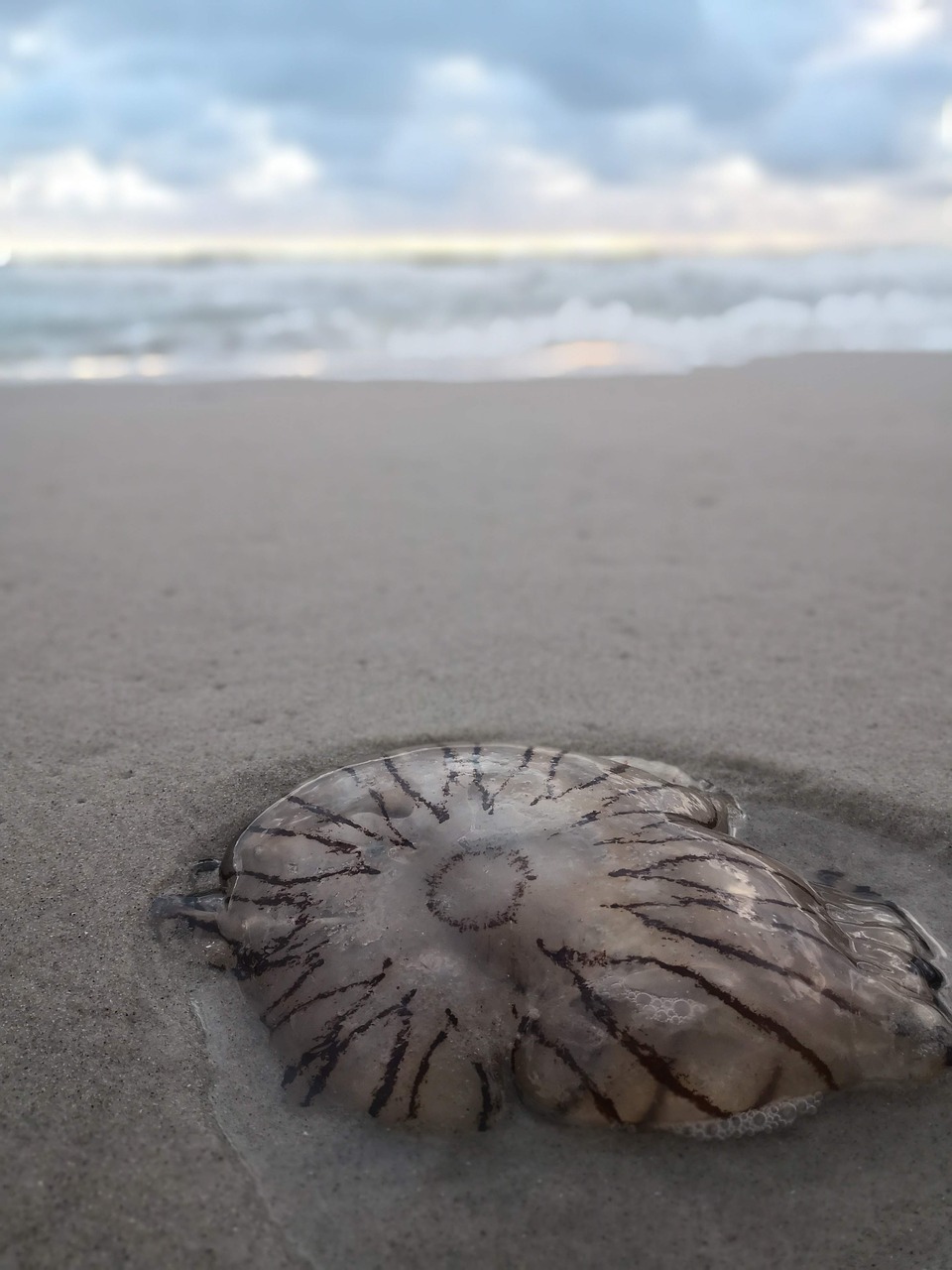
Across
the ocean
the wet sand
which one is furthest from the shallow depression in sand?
the ocean

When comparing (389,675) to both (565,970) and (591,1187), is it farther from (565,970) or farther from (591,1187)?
(591,1187)

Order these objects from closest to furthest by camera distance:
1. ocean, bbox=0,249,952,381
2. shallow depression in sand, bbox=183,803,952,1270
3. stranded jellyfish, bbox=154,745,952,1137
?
shallow depression in sand, bbox=183,803,952,1270 < stranded jellyfish, bbox=154,745,952,1137 < ocean, bbox=0,249,952,381

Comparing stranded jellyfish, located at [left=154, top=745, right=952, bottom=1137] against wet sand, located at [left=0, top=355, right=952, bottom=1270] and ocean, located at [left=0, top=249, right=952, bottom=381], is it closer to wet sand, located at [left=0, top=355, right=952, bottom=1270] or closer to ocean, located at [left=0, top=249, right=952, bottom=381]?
wet sand, located at [left=0, top=355, right=952, bottom=1270]

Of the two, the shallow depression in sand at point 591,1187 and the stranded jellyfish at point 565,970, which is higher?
the stranded jellyfish at point 565,970

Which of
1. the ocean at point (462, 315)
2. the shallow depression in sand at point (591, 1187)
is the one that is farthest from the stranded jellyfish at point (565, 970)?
the ocean at point (462, 315)

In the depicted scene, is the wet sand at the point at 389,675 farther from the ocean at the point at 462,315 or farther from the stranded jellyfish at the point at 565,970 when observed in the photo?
the ocean at the point at 462,315

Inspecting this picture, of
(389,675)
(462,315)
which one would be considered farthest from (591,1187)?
(462,315)
